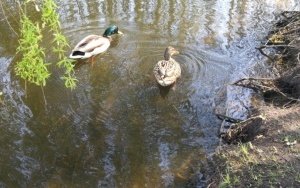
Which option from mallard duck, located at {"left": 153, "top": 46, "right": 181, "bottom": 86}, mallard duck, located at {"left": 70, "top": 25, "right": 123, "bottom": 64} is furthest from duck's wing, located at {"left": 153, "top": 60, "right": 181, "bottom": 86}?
mallard duck, located at {"left": 70, "top": 25, "right": 123, "bottom": 64}

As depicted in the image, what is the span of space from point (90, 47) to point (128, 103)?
1989 millimetres

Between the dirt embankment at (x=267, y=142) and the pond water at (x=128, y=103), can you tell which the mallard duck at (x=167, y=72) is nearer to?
the pond water at (x=128, y=103)

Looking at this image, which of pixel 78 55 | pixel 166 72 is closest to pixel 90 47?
pixel 78 55

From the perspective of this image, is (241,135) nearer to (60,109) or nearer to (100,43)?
(60,109)

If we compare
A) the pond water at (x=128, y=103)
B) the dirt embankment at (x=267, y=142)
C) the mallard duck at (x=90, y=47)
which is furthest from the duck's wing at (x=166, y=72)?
the mallard duck at (x=90, y=47)

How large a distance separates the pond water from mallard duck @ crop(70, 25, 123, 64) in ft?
0.60

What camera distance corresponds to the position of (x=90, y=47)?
7695 mm

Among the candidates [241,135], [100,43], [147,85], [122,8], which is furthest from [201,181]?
[122,8]

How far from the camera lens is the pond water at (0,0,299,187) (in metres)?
5.02

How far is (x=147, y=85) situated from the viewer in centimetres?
686

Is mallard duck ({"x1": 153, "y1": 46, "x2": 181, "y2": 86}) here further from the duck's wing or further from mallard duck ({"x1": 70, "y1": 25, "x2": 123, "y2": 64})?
mallard duck ({"x1": 70, "y1": 25, "x2": 123, "y2": 64})

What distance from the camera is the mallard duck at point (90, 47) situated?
758cm

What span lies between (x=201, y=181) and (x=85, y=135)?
186cm

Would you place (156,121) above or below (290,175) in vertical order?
below
